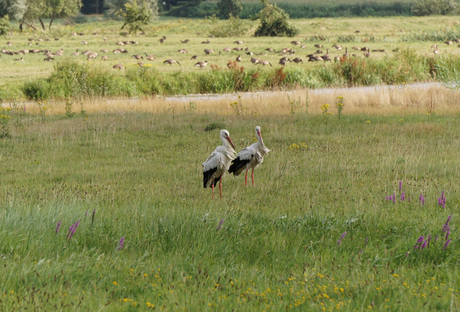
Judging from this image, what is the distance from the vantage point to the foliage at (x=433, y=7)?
9888 centimetres

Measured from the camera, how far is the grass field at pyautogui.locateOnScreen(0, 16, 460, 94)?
3547 centimetres

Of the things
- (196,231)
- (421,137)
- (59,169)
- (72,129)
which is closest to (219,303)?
(196,231)

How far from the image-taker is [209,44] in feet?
186

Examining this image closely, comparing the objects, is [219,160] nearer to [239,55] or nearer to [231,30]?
[239,55]

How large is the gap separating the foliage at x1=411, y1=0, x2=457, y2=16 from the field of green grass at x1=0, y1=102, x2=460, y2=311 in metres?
96.0

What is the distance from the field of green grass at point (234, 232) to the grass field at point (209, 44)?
19.7 metres

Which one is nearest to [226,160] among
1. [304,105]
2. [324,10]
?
[304,105]

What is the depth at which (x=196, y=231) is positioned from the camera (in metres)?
6.44

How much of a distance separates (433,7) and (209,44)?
6097 centimetres

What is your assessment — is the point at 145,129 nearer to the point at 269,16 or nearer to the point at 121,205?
A: the point at 121,205

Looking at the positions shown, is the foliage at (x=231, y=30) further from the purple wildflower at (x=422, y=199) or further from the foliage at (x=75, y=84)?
the purple wildflower at (x=422, y=199)

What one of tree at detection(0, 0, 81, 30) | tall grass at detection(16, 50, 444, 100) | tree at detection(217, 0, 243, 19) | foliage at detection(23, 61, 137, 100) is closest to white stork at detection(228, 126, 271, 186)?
tall grass at detection(16, 50, 444, 100)

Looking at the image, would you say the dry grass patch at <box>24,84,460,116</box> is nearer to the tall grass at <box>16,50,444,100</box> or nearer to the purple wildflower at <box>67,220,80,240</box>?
the tall grass at <box>16,50,444,100</box>

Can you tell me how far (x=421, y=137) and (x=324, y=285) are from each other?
34.6 feet
